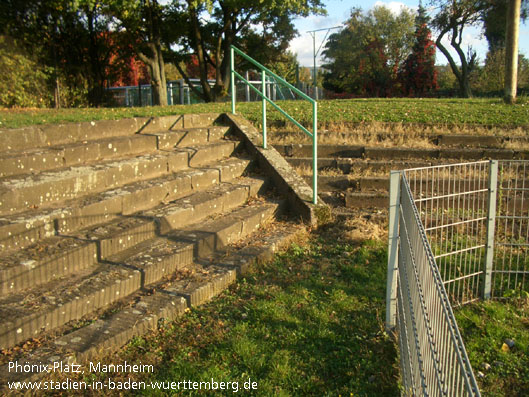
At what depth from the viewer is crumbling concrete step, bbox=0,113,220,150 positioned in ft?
16.5

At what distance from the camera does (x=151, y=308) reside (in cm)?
371

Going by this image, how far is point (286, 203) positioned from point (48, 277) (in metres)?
3.43

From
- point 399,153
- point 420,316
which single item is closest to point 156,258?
point 420,316

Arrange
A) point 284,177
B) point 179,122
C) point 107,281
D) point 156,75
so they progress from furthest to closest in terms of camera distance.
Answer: point 156,75, point 179,122, point 284,177, point 107,281

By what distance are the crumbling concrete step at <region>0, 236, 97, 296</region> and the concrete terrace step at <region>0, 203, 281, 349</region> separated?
0.06 m

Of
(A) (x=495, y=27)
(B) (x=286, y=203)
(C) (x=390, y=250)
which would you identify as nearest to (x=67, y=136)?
(B) (x=286, y=203)

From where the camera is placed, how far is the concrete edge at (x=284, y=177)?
6156 millimetres

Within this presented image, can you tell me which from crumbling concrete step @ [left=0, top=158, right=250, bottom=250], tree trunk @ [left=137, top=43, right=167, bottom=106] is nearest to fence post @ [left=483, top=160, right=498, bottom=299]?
crumbling concrete step @ [left=0, top=158, right=250, bottom=250]

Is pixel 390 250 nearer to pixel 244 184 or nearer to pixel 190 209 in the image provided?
pixel 190 209

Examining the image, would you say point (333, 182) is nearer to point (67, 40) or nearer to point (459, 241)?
point (459, 241)

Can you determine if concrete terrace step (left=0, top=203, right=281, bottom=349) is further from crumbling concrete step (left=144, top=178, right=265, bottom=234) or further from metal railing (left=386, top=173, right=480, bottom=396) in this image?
metal railing (left=386, top=173, right=480, bottom=396)

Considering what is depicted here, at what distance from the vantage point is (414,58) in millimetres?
29062

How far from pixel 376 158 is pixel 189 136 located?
3074 millimetres

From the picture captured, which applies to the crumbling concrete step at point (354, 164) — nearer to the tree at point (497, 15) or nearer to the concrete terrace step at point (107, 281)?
the concrete terrace step at point (107, 281)
